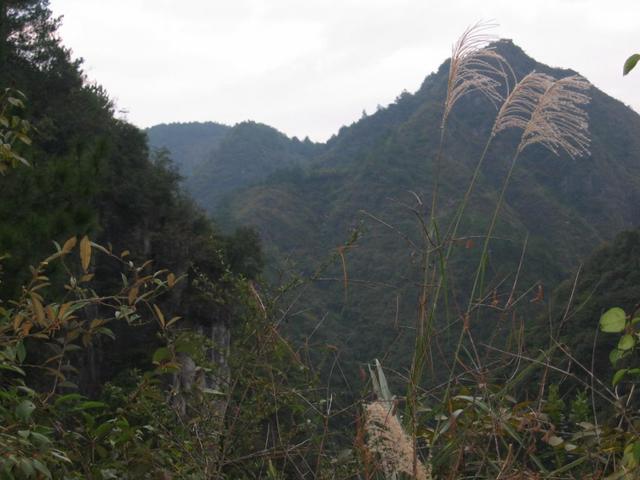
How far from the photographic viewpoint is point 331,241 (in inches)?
1661

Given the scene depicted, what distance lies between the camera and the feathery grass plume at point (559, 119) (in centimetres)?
161

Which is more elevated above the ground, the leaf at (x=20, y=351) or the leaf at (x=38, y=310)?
the leaf at (x=38, y=310)

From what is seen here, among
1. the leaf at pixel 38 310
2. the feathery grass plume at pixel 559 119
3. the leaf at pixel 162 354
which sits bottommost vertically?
the leaf at pixel 162 354

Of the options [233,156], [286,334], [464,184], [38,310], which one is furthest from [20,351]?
[233,156]

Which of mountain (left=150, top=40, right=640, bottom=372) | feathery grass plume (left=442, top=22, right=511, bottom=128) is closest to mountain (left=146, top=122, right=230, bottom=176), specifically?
mountain (left=150, top=40, right=640, bottom=372)

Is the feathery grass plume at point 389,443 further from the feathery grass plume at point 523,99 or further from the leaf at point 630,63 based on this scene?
the feathery grass plume at point 523,99

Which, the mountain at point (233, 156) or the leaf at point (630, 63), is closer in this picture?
the leaf at point (630, 63)

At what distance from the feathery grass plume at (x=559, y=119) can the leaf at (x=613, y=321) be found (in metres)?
0.67

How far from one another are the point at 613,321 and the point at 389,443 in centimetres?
34

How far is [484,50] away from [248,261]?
48.8 ft

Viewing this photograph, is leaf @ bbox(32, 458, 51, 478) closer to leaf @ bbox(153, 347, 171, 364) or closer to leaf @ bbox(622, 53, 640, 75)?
leaf @ bbox(153, 347, 171, 364)

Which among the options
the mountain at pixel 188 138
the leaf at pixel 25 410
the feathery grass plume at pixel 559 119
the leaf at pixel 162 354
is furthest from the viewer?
the mountain at pixel 188 138

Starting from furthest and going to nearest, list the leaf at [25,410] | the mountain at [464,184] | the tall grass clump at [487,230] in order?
the mountain at [464,184] → the tall grass clump at [487,230] → the leaf at [25,410]

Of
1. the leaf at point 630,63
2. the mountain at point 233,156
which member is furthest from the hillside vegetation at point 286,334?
the mountain at point 233,156
